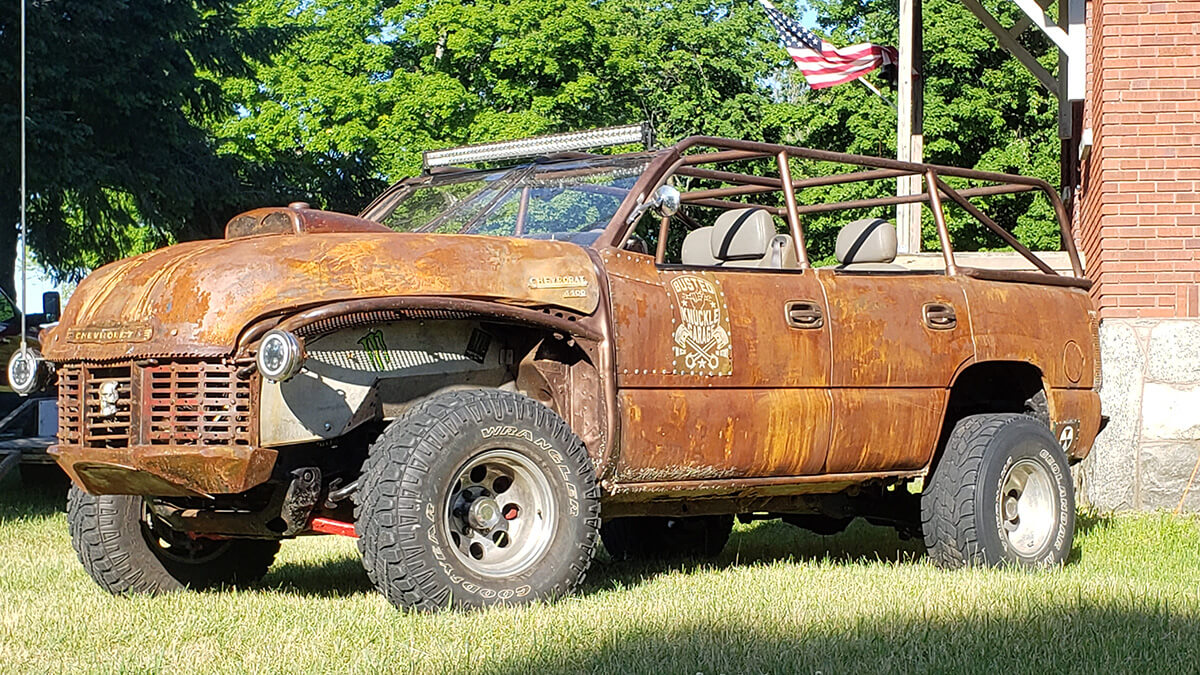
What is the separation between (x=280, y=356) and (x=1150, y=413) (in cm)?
713

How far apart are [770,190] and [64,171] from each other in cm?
1002

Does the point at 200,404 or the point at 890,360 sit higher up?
the point at 890,360

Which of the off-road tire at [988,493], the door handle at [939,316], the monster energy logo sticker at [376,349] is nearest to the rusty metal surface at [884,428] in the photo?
the off-road tire at [988,493]

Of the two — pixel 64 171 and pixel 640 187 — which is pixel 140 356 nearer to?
pixel 640 187

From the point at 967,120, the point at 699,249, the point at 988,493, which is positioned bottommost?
the point at 988,493

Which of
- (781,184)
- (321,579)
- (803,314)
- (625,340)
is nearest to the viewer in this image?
(625,340)

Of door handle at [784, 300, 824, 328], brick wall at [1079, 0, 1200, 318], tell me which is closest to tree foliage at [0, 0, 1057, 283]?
brick wall at [1079, 0, 1200, 318]

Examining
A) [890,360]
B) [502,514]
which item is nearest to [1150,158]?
[890,360]

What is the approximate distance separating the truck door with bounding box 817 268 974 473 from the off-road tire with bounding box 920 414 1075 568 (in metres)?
0.19

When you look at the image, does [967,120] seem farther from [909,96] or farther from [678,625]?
[678,625]

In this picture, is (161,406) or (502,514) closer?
(161,406)

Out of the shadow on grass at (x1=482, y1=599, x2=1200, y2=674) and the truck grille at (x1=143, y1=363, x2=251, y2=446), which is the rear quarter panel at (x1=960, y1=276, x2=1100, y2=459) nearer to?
the shadow on grass at (x1=482, y1=599, x2=1200, y2=674)

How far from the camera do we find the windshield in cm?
696

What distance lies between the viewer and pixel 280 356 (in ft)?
17.1
